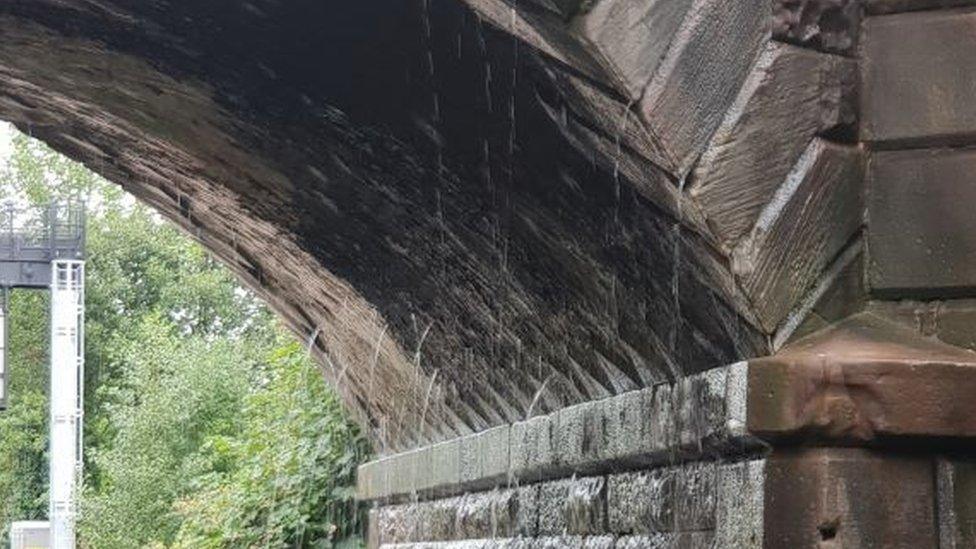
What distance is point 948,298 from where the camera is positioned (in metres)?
4.89

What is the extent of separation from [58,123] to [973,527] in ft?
17.5

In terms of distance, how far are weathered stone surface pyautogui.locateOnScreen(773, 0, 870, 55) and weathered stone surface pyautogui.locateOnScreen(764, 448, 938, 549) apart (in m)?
1.03

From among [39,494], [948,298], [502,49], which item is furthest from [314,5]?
[39,494]

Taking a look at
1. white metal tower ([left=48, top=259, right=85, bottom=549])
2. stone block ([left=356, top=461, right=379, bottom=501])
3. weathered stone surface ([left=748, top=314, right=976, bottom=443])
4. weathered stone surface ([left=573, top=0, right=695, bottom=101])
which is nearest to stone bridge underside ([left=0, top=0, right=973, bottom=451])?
weathered stone surface ([left=573, top=0, right=695, bottom=101])

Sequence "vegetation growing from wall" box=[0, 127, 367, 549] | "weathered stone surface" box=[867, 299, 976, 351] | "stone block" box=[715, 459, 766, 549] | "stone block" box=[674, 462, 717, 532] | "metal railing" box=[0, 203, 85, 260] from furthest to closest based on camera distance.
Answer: "metal railing" box=[0, 203, 85, 260] → "vegetation growing from wall" box=[0, 127, 367, 549] → "stone block" box=[674, 462, 717, 532] → "weathered stone surface" box=[867, 299, 976, 351] → "stone block" box=[715, 459, 766, 549]

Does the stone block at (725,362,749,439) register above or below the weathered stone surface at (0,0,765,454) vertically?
below

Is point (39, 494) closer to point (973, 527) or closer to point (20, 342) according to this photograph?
point (20, 342)

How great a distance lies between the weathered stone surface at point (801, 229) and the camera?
484 centimetres

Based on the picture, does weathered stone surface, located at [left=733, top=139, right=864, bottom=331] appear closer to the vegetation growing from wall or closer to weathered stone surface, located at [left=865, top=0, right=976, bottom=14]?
weathered stone surface, located at [left=865, top=0, right=976, bottom=14]

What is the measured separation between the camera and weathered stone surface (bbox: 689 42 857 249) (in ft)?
15.8

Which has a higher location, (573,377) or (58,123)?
(58,123)

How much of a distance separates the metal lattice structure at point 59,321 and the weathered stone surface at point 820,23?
72.4ft

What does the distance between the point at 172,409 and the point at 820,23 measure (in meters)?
25.4

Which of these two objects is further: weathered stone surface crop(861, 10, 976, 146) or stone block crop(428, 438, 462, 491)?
stone block crop(428, 438, 462, 491)
